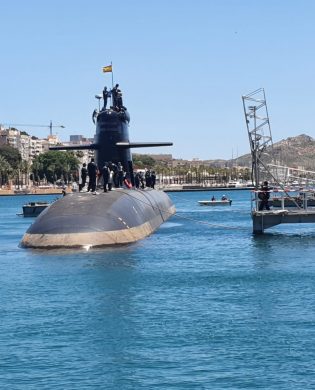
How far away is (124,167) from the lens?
53.0m

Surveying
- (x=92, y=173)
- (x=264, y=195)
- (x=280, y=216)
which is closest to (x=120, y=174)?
(x=92, y=173)

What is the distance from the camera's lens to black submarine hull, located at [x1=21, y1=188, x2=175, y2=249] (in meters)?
35.2

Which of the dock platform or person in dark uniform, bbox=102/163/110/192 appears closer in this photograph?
the dock platform

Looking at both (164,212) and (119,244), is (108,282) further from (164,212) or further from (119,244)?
(164,212)

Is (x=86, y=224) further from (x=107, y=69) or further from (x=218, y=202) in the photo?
→ (x=218, y=202)

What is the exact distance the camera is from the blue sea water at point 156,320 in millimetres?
16453

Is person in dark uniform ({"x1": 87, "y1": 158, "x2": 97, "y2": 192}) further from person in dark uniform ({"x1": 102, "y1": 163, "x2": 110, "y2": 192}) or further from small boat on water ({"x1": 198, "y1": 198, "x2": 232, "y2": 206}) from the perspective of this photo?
small boat on water ({"x1": 198, "y1": 198, "x2": 232, "y2": 206})

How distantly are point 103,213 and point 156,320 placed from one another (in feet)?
53.7

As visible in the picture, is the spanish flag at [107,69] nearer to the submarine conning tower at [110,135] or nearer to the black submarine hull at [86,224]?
the submarine conning tower at [110,135]

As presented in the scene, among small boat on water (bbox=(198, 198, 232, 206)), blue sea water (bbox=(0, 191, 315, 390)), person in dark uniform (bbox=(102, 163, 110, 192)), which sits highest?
person in dark uniform (bbox=(102, 163, 110, 192))

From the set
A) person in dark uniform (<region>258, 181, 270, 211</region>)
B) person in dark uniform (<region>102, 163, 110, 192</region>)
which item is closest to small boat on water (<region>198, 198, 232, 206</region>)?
person in dark uniform (<region>258, 181, 270, 211</region>)

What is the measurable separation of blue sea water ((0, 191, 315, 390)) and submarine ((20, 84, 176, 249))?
109cm

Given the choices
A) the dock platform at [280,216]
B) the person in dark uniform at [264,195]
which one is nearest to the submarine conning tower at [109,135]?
the dock platform at [280,216]

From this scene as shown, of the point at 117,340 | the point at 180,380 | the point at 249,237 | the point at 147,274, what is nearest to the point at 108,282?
the point at 147,274
